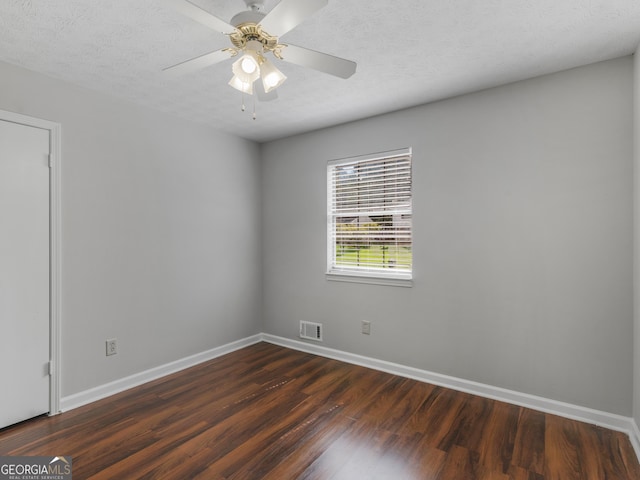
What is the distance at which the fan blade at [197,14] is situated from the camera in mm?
1396

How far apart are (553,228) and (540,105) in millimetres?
920

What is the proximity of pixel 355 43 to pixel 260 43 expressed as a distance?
2.33 feet

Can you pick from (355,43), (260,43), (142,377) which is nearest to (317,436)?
(142,377)

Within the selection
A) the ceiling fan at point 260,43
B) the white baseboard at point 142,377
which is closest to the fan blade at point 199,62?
the ceiling fan at point 260,43

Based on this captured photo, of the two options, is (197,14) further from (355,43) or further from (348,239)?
(348,239)

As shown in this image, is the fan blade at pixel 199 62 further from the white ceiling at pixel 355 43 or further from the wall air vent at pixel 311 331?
the wall air vent at pixel 311 331

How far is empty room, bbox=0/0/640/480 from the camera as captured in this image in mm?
1978

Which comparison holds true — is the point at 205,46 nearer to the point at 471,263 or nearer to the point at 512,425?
the point at 471,263

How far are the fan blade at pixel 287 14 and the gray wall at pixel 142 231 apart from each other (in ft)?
6.60

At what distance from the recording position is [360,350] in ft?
11.7

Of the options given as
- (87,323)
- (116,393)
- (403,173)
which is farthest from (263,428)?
(403,173)

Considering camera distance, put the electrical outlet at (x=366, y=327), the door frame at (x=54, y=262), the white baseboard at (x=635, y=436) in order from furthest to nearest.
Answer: the electrical outlet at (x=366, y=327), the door frame at (x=54, y=262), the white baseboard at (x=635, y=436)

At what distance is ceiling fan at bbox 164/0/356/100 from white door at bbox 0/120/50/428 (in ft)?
4.66

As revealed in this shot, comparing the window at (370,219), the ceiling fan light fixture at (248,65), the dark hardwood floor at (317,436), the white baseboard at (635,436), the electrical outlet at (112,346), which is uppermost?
the ceiling fan light fixture at (248,65)
